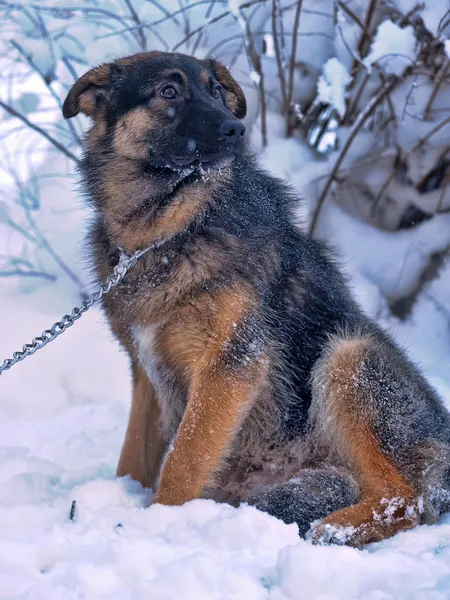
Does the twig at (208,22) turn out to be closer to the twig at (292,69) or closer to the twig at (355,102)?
the twig at (292,69)

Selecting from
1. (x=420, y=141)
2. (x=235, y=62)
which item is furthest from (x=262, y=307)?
(x=235, y=62)

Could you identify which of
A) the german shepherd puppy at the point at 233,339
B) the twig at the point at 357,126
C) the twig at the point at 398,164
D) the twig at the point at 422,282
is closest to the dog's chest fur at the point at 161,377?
the german shepherd puppy at the point at 233,339

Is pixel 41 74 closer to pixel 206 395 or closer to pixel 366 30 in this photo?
pixel 366 30

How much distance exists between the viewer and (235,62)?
5926 millimetres

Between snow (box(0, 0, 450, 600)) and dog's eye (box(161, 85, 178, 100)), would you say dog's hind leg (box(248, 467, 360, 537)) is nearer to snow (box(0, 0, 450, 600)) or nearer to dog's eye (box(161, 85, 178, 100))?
snow (box(0, 0, 450, 600))

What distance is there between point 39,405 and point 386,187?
339 centimetres

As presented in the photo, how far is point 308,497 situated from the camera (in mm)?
2840

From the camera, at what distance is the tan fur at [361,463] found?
274 cm

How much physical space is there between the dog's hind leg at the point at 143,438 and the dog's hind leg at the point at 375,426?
909 millimetres

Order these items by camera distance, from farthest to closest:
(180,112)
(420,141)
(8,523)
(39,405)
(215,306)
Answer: (420,141), (39,405), (180,112), (215,306), (8,523)

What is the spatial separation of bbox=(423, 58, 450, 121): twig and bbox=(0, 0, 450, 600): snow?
17 centimetres

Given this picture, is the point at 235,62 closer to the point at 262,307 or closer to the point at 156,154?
the point at 156,154

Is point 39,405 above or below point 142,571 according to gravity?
below

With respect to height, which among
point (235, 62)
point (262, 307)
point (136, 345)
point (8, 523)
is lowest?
point (8, 523)
